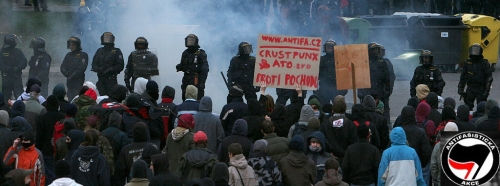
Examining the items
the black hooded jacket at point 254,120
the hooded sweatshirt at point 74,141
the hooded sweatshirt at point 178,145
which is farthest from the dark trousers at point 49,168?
the black hooded jacket at point 254,120

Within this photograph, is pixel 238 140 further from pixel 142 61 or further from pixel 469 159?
pixel 142 61

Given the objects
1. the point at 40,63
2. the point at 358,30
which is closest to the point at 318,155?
the point at 40,63

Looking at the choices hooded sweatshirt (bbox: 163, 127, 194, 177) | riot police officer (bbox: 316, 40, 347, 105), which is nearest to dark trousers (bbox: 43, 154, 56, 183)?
hooded sweatshirt (bbox: 163, 127, 194, 177)

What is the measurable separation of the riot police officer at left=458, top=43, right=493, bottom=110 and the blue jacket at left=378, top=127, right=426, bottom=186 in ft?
24.9

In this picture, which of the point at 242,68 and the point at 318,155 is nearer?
the point at 318,155

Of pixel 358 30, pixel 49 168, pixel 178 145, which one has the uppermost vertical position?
pixel 358 30

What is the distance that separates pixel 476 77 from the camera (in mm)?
19625

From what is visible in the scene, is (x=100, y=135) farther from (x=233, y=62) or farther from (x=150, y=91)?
(x=233, y=62)

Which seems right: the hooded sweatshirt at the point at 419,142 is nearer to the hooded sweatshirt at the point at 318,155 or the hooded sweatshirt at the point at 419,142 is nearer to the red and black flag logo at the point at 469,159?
the hooded sweatshirt at the point at 318,155

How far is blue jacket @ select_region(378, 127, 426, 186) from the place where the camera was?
1215 cm

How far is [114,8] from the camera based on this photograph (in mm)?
26422

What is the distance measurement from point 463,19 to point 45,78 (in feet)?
41.3

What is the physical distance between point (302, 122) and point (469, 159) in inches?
189

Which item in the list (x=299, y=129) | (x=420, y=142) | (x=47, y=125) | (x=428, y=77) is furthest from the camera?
(x=428, y=77)
